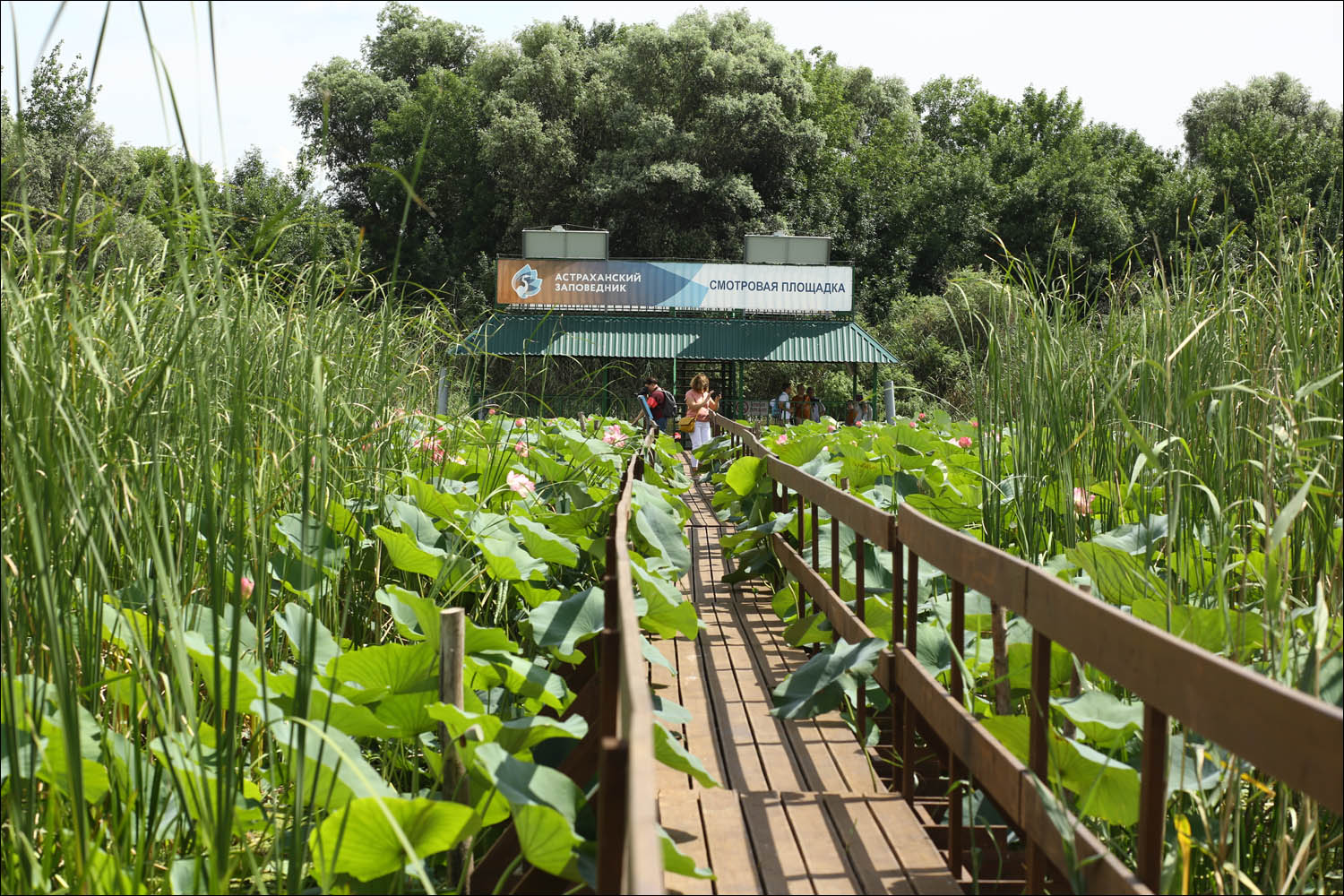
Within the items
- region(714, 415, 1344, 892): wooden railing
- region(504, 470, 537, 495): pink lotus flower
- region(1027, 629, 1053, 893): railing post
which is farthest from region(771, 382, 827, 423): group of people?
region(1027, 629, 1053, 893): railing post

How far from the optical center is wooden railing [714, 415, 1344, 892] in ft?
3.95

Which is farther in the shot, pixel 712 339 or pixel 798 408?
pixel 712 339

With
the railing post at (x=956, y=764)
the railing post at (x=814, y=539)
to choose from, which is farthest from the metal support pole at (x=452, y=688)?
the railing post at (x=814, y=539)

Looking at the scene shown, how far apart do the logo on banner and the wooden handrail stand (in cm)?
2051

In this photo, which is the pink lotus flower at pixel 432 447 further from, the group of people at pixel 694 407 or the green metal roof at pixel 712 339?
the green metal roof at pixel 712 339

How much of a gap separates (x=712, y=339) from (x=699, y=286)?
120cm

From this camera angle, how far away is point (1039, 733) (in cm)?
199

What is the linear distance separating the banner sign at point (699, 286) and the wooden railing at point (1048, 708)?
64.4 feet

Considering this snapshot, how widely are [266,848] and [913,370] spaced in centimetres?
2764

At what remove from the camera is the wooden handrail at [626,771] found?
102 centimetres

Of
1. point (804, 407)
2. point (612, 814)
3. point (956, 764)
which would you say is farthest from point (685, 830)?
point (804, 407)

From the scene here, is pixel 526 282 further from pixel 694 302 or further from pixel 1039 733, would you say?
pixel 1039 733

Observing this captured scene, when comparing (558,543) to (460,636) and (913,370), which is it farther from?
(913,370)

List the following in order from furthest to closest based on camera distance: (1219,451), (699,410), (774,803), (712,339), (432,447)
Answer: (712,339)
(699,410)
(432,447)
(1219,451)
(774,803)
